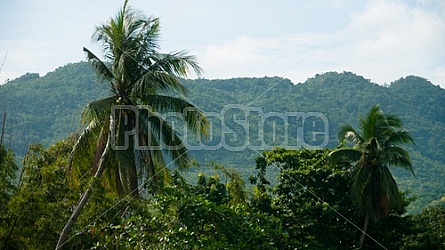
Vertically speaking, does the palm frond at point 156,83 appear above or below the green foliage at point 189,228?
above

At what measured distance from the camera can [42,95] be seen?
2413 inches

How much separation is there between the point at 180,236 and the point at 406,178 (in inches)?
2681

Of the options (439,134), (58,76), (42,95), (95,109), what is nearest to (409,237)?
(95,109)

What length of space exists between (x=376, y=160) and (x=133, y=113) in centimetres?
834

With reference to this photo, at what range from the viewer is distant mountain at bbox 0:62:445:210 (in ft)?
163

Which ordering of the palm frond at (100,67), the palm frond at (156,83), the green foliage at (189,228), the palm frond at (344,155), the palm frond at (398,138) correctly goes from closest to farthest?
the green foliage at (189,228) → the palm frond at (156,83) → the palm frond at (100,67) → the palm frond at (398,138) → the palm frond at (344,155)

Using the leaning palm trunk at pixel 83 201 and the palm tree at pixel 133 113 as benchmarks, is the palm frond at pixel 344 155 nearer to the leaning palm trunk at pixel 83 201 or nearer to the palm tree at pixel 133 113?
the palm tree at pixel 133 113

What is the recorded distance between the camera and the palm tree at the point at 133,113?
47.4 feet

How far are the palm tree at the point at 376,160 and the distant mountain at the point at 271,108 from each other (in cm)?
535

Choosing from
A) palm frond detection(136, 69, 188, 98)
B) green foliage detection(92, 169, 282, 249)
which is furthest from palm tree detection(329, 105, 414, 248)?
green foliage detection(92, 169, 282, 249)

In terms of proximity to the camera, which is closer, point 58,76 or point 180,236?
point 180,236

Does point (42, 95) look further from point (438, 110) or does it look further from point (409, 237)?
point (438, 110)

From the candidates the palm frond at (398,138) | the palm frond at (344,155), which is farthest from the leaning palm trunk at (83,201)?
the palm frond at (398,138)

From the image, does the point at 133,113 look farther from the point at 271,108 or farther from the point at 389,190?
the point at 271,108
